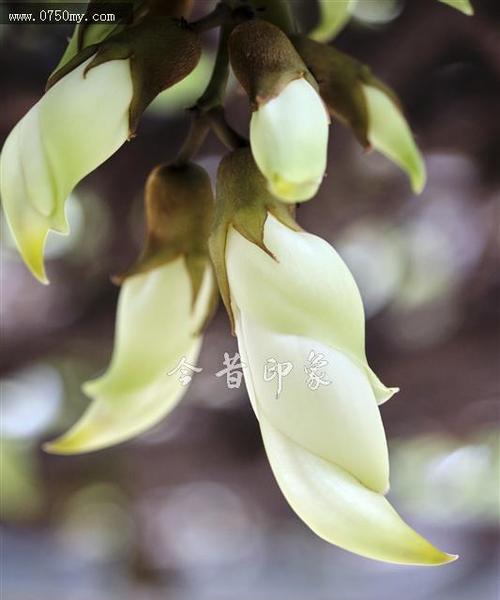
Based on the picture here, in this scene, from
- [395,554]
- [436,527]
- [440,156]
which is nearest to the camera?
[395,554]

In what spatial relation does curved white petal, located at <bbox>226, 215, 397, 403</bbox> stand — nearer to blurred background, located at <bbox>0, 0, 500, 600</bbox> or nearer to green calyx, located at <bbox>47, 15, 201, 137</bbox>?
green calyx, located at <bbox>47, 15, 201, 137</bbox>

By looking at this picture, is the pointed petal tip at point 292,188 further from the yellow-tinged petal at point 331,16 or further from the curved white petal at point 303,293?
the yellow-tinged petal at point 331,16

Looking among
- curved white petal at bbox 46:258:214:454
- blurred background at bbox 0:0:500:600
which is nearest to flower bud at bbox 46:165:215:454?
curved white petal at bbox 46:258:214:454

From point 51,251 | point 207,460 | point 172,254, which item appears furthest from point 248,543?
point 172,254

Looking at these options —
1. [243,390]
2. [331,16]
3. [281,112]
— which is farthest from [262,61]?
[243,390]

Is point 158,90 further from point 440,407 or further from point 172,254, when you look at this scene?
point 440,407

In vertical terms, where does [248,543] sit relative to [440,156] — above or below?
below

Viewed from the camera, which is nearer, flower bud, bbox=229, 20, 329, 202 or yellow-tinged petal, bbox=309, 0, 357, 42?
flower bud, bbox=229, 20, 329, 202
